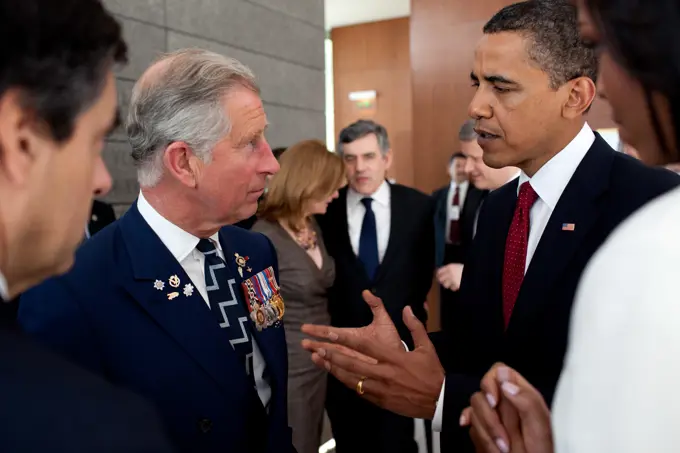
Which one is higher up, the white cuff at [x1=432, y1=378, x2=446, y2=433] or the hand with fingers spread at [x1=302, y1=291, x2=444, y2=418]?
the hand with fingers spread at [x1=302, y1=291, x2=444, y2=418]

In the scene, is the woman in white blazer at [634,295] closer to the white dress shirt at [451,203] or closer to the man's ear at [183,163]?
the man's ear at [183,163]

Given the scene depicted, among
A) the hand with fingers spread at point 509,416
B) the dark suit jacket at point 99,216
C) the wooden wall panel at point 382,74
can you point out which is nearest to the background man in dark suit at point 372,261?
the dark suit jacket at point 99,216

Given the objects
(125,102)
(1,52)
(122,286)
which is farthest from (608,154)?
(125,102)

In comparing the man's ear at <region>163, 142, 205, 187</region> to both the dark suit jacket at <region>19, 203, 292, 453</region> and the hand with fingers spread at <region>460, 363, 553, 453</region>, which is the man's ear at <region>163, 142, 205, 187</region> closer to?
the dark suit jacket at <region>19, 203, 292, 453</region>

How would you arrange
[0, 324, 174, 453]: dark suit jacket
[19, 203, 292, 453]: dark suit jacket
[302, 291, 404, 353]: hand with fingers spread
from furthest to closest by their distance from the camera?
1. [302, 291, 404, 353]: hand with fingers spread
2. [19, 203, 292, 453]: dark suit jacket
3. [0, 324, 174, 453]: dark suit jacket

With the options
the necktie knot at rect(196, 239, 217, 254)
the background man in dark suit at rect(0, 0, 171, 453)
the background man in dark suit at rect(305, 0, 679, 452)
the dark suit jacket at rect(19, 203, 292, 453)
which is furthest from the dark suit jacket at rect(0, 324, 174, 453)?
the necktie knot at rect(196, 239, 217, 254)

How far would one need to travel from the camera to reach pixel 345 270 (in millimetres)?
3361

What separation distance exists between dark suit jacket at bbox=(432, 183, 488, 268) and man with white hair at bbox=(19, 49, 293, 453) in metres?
2.62

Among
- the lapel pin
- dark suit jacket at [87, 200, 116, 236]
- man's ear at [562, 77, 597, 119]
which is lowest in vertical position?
the lapel pin

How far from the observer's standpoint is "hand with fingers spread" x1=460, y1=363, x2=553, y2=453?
36.0 inches

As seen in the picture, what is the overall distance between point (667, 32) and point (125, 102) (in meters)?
3.30

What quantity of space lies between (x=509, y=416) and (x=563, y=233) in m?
0.66

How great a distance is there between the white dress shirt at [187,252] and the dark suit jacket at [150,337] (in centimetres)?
4

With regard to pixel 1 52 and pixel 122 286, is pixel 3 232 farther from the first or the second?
pixel 122 286
